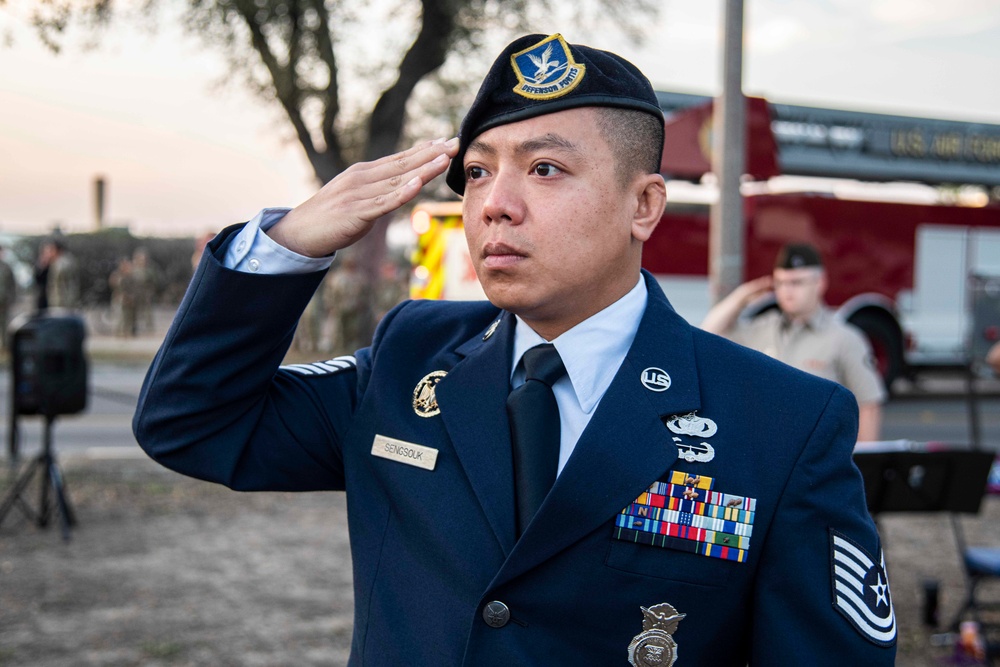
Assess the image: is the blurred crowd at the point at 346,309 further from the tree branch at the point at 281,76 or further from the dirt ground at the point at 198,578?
the dirt ground at the point at 198,578

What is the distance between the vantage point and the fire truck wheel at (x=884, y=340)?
13.8 metres

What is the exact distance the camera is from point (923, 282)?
46.6 ft

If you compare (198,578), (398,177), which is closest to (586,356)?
(398,177)

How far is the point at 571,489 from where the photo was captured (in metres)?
1.62

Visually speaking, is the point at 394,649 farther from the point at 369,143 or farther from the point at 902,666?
the point at 369,143

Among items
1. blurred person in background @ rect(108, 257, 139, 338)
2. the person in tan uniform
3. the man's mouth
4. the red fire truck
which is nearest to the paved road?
the red fire truck

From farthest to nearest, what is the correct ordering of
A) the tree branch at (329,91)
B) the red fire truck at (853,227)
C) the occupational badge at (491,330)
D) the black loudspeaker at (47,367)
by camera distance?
1. the tree branch at (329,91)
2. the red fire truck at (853,227)
3. the black loudspeaker at (47,367)
4. the occupational badge at (491,330)

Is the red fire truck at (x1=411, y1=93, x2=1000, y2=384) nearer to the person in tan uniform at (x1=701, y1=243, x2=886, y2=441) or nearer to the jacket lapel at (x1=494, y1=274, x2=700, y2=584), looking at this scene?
the person in tan uniform at (x1=701, y1=243, x2=886, y2=441)

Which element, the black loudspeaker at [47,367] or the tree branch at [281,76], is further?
the tree branch at [281,76]

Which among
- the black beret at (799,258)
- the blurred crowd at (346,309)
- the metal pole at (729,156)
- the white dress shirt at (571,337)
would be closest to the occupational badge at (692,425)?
the white dress shirt at (571,337)

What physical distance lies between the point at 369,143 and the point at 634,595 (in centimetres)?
1444

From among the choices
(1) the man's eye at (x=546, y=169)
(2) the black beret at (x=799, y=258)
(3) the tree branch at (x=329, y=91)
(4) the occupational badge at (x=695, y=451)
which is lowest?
(4) the occupational badge at (x=695, y=451)

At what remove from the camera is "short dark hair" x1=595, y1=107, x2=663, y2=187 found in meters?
1.75

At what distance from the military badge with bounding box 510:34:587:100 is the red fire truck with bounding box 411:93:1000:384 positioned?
381 inches
